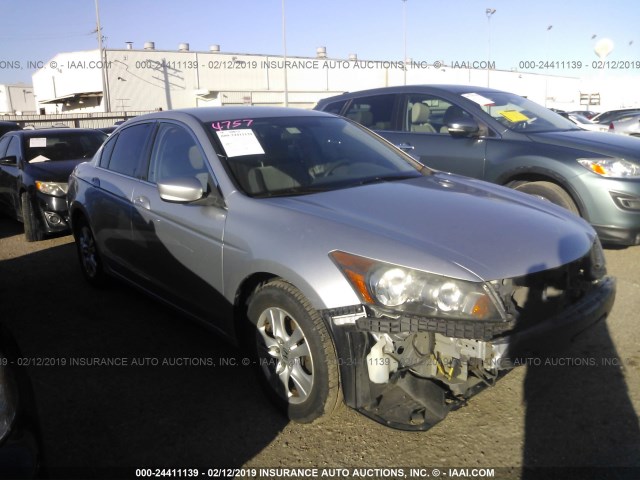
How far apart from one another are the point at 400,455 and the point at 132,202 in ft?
8.30

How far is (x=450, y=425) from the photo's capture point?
2799 mm

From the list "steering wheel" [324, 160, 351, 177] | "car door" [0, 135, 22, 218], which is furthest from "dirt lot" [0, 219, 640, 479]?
"car door" [0, 135, 22, 218]

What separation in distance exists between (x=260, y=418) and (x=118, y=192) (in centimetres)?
218

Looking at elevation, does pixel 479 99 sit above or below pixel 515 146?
above

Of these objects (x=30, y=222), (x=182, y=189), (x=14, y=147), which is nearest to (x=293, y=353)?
(x=182, y=189)

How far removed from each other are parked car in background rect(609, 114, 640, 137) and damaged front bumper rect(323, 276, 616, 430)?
55.8 ft

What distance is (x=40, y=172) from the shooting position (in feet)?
23.3

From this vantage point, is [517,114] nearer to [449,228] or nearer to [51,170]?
A: [449,228]

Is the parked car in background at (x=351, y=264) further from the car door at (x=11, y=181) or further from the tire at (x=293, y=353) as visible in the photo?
the car door at (x=11, y=181)

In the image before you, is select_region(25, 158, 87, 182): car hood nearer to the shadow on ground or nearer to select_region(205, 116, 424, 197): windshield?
the shadow on ground

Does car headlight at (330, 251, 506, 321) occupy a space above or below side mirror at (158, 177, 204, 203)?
below

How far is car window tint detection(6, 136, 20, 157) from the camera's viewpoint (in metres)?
7.73

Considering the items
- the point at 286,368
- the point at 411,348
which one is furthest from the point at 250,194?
the point at 411,348

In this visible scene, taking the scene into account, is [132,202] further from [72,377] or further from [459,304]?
[459,304]
